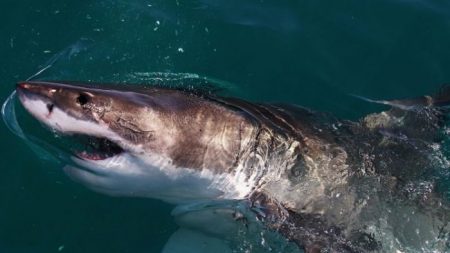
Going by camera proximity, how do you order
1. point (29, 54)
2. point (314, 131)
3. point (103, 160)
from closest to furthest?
point (103, 160), point (314, 131), point (29, 54)

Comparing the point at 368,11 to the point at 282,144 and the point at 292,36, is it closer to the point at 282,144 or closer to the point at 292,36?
the point at 292,36

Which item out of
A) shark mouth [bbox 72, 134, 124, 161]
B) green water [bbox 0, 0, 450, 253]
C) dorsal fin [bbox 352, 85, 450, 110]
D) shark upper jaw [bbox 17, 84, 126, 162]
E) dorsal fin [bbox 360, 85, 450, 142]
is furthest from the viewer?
dorsal fin [bbox 352, 85, 450, 110]

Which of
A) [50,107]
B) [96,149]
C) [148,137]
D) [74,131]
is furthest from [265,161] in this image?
[50,107]

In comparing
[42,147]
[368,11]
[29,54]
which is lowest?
[42,147]

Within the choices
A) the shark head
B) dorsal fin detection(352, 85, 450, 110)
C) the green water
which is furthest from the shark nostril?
dorsal fin detection(352, 85, 450, 110)

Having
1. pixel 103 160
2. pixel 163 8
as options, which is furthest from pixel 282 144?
pixel 163 8

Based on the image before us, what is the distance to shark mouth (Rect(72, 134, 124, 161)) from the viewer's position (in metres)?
2.38

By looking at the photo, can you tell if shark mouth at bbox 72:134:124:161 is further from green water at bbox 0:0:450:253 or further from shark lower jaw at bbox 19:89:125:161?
green water at bbox 0:0:450:253

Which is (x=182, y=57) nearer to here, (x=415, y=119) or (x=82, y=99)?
(x=415, y=119)

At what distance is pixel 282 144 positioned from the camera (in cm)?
291

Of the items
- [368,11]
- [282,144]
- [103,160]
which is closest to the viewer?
[103,160]

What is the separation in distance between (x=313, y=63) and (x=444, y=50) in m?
1.01

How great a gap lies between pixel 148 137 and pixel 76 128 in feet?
1.00

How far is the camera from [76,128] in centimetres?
230
